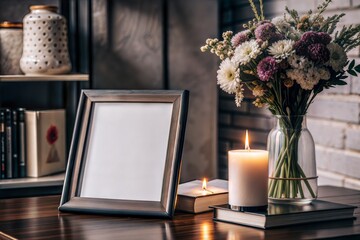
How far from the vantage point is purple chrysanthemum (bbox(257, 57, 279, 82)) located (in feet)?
5.42

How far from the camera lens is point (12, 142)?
283 cm

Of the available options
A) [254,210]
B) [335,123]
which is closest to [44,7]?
[335,123]

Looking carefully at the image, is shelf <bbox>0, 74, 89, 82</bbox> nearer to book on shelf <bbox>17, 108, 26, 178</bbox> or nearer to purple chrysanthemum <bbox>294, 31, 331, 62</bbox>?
book on shelf <bbox>17, 108, 26, 178</bbox>

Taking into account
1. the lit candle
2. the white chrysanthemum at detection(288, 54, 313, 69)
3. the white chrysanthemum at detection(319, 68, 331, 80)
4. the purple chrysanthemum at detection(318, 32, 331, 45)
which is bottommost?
the lit candle

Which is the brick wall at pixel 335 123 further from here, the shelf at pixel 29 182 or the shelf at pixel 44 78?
the shelf at pixel 29 182

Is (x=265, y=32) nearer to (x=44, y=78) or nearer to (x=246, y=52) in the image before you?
(x=246, y=52)

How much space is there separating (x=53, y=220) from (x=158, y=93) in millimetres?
378

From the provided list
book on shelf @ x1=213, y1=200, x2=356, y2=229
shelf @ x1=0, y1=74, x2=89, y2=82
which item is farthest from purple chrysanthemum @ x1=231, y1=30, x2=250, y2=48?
shelf @ x1=0, y1=74, x2=89, y2=82

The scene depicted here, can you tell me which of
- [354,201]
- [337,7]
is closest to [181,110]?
[354,201]

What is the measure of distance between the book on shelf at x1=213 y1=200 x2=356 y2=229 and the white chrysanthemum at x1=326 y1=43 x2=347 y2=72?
0.31 meters

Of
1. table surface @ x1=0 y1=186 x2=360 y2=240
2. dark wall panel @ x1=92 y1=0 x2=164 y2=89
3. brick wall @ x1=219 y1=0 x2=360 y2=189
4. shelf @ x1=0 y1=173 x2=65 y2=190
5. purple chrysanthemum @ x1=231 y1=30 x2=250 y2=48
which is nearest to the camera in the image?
table surface @ x1=0 y1=186 x2=360 y2=240

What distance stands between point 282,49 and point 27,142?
1.47m

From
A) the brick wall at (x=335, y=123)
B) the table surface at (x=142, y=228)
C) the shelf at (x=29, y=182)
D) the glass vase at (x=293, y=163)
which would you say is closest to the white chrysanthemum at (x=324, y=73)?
the glass vase at (x=293, y=163)

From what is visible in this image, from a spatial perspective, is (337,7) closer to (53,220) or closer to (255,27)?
(255,27)
